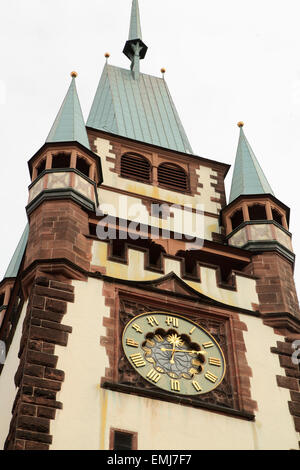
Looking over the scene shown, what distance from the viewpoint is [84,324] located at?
62.0ft

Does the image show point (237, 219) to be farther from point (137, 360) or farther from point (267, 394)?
point (137, 360)

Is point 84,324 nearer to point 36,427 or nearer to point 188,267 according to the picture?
point 36,427

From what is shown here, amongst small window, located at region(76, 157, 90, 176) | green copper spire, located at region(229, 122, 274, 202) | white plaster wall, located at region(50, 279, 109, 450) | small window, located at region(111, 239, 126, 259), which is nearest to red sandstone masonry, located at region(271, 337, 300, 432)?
white plaster wall, located at region(50, 279, 109, 450)

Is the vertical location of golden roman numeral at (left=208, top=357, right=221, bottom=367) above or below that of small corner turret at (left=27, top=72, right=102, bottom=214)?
below

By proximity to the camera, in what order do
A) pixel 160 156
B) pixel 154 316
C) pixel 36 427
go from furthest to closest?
1. pixel 160 156
2. pixel 154 316
3. pixel 36 427

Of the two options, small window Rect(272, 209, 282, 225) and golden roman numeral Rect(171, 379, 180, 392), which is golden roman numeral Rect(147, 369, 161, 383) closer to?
golden roman numeral Rect(171, 379, 180, 392)

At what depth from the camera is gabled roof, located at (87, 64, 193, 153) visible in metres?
28.8

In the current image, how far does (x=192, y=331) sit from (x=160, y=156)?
804cm

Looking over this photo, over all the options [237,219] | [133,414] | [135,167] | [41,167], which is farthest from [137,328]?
[135,167]

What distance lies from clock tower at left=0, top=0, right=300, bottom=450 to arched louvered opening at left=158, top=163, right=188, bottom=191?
0.14ft

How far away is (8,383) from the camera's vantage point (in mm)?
19312

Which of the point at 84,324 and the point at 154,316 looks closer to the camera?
the point at 84,324
